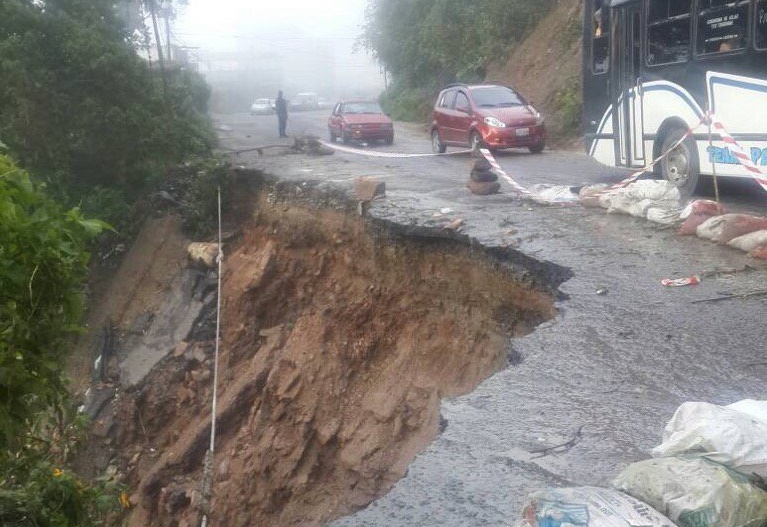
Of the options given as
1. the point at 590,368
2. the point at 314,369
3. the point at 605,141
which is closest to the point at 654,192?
the point at 605,141

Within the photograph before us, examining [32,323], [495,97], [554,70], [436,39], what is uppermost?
[436,39]

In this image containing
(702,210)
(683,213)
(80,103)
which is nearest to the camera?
(702,210)

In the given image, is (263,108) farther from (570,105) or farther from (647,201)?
(647,201)

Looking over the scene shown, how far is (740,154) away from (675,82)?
162cm

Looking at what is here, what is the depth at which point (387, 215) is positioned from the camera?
9930 mm

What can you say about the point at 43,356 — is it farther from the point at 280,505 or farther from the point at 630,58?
the point at 630,58

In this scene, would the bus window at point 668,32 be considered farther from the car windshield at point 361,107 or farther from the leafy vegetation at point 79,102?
the car windshield at point 361,107

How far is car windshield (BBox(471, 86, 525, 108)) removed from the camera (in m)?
17.5

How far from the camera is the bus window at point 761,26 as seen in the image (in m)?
8.74

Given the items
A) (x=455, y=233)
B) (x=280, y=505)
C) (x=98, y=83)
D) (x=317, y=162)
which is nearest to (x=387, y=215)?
(x=455, y=233)

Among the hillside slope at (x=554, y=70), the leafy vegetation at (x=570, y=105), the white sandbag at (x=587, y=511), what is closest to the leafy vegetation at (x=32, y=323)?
the white sandbag at (x=587, y=511)

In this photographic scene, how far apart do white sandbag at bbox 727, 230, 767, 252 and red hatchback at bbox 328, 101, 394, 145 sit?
625 inches

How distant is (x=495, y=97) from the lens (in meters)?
17.7

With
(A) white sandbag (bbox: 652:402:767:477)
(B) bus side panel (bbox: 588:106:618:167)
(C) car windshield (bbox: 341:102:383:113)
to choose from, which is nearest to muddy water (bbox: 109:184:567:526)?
(A) white sandbag (bbox: 652:402:767:477)
